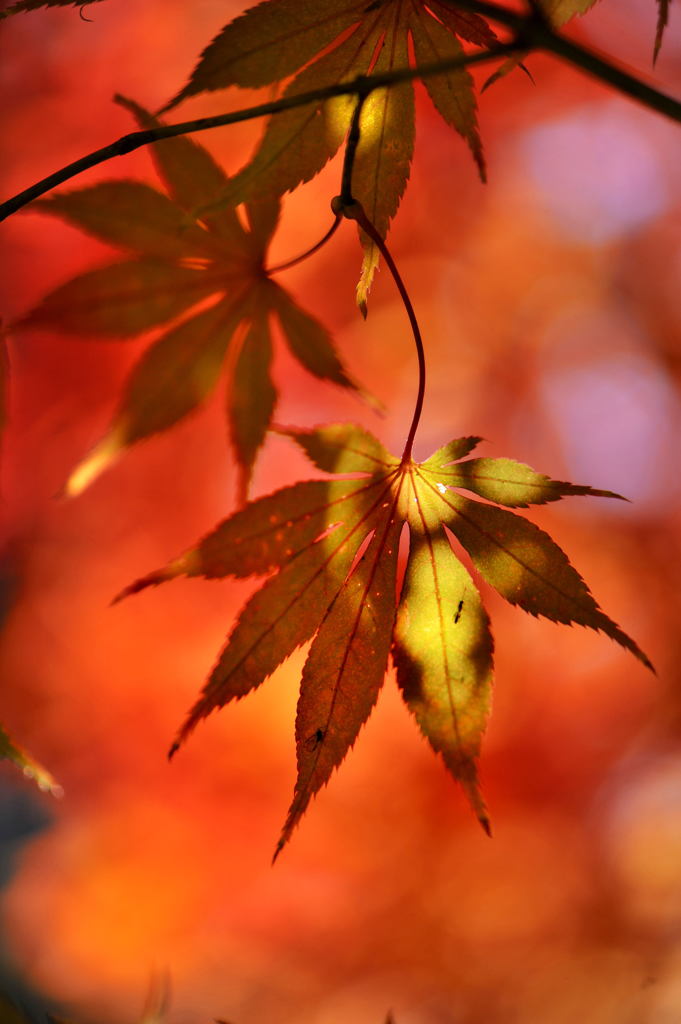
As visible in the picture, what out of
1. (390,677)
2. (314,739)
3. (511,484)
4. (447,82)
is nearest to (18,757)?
(314,739)

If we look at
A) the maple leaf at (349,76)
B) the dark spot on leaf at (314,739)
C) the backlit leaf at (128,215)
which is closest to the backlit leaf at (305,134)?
the maple leaf at (349,76)

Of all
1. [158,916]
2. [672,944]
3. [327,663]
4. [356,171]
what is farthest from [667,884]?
[356,171]

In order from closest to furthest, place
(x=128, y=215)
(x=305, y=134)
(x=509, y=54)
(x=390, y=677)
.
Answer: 1. (x=509, y=54)
2. (x=305, y=134)
3. (x=128, y=215)
4. (x=390, y=677)

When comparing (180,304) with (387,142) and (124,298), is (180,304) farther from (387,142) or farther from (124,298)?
(387,142)

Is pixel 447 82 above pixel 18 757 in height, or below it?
above

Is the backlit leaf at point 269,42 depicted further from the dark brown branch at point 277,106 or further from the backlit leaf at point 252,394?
the backlit leaf at point 252,394

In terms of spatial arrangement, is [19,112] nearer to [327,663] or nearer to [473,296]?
[473,296]
